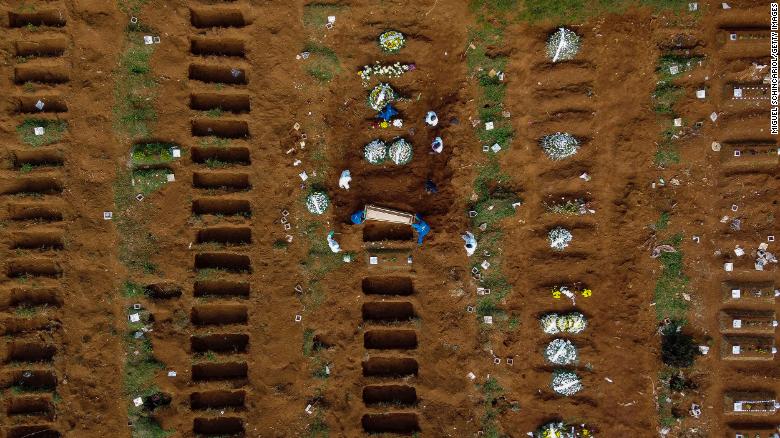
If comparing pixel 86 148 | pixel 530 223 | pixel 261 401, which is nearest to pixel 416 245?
pixel 530 223

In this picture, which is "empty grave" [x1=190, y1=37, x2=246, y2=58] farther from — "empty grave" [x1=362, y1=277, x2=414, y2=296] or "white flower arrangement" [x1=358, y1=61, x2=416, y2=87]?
"empty grave" [x1=362, y1=277, x2=414, y2=296]

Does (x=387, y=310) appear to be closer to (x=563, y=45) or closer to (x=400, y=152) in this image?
(x=400, y=152)

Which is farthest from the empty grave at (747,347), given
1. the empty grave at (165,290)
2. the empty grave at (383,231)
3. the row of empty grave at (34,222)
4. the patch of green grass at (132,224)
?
the row of empty grave at (34,222)

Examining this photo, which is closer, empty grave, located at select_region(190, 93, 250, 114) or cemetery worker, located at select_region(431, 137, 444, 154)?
cemetery worker, located at select_region(431, 137, 444, 154)

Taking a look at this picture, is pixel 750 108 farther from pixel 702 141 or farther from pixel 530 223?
pixel 530 223

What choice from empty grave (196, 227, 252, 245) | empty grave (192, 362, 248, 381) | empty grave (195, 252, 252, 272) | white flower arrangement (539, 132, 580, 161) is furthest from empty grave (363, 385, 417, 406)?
white flower arrangement (539, 132, 580, 161)

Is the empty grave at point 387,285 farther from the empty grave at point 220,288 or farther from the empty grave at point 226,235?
the empty grave at point 226,235
